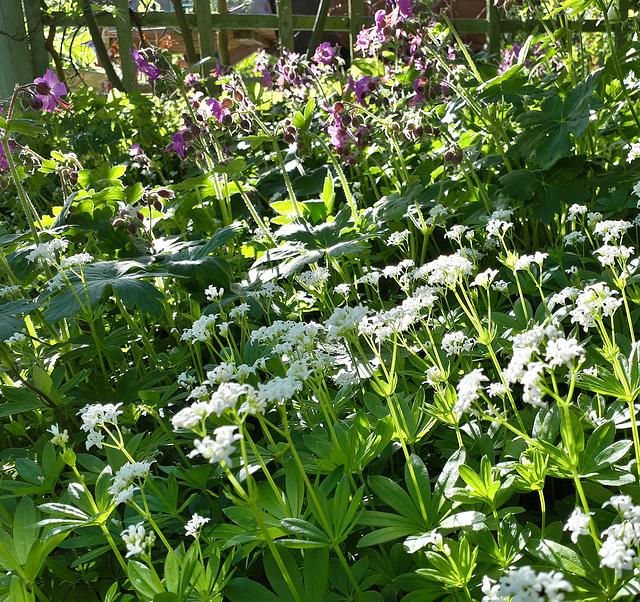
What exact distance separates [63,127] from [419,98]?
288 cm

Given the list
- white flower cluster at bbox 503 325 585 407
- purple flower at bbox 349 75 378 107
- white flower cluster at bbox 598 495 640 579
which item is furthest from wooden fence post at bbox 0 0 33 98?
white flower cluster at bbox 598 495 640 579

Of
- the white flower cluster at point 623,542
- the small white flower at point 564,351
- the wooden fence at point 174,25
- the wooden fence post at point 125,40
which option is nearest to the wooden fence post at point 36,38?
the wooden fence at point 174,25

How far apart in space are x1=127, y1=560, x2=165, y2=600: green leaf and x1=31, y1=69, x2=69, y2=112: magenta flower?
5.94ft

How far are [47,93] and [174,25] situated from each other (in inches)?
140

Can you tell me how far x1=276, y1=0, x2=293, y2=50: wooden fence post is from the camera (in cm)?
535

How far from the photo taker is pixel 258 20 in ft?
17.8

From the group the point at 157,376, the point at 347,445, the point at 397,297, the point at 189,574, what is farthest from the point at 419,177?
the point at 189,574

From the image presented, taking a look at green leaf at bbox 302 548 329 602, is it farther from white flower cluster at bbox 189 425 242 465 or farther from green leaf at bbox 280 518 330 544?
white flower cluster at bbox 189 425 242 465

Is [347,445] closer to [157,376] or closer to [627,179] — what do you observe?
[157,376]

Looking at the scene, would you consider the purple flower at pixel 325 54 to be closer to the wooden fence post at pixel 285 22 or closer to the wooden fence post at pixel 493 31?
the wooden fence post at pixel 285 22

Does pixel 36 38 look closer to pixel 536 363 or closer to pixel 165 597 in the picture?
pixel 165 597

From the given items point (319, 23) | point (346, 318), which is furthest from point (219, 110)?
point (319, 23)

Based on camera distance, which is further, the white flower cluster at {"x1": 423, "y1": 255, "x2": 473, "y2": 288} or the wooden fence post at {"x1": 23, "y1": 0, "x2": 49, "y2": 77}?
the wooden fence post at {"x1": 23, "y1": 0, "x2": 49, "y2": 77}

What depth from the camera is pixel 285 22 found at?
538 cm
